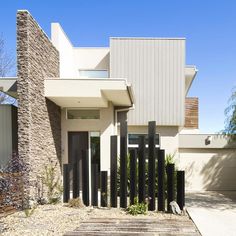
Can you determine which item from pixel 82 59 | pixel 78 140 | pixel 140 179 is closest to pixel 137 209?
pixel 140 179

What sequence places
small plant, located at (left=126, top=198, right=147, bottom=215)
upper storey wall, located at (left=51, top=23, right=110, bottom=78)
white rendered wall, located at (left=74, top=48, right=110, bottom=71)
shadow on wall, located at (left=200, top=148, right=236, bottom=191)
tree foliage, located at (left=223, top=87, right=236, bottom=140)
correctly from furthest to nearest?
white rendered wall, located at (left=74, top=48, right=110, bottom=71) < shadow on wall, located at (left=200, top=148, right=236, bottom=191) < upper storey wall, located at (left=51, top=23, right=110, bottom=78) < tree foliage, located at (left=223, top=87, right=236, bottom=140) < small plant, located at (left=126, top=198, right=147, bottom=215)

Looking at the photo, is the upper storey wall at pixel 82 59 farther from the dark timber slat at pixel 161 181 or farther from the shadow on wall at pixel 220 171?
the shadow on wall at pixel 220 171

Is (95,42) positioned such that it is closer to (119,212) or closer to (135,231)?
(119,212)

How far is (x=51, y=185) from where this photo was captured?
922 cm

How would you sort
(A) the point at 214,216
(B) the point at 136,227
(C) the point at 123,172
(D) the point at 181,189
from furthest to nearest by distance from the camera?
1. (C) the point at 123,172
2. (D) the point at 181,189
3. (A) the point at 214,216
4. (B) the point at 136,227

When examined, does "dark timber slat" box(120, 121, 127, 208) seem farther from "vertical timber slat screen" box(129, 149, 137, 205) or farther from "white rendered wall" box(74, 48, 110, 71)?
→ "white rendered wall" box(74, 48, 110, 71)

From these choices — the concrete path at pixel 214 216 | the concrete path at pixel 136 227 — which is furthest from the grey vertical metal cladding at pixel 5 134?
the concrete path at pixel 214 216

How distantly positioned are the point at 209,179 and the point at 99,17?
980 cm

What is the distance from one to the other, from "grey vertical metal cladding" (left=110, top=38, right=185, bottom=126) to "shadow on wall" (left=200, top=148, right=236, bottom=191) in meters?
3.53

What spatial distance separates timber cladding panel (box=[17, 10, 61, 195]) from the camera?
821cm

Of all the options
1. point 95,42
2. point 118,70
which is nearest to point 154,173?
point 118,70

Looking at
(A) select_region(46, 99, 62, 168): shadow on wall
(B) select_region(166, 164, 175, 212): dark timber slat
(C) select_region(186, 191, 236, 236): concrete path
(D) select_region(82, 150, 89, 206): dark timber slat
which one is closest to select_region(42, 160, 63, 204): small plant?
(D) select_region(82, 150, 89, 206): dark timber slat

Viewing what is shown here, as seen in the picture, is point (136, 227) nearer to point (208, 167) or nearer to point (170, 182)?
point (170, 182)

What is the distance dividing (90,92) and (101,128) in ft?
7.97
